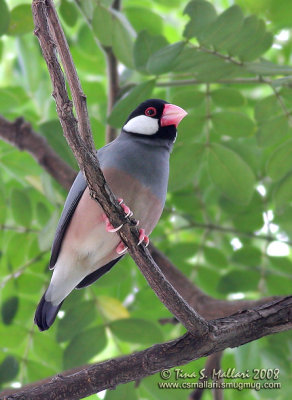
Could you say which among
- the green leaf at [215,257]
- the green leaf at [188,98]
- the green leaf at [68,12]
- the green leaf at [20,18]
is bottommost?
the green leaf at [215,257]

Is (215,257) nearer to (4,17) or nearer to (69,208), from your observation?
(69,208)

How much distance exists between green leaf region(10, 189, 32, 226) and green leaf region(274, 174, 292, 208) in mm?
1728

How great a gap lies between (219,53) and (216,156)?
0.68 meters

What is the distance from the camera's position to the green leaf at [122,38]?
354 cm

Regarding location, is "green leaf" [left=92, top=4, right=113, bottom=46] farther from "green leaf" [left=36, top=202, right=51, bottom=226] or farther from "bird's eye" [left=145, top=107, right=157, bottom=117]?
"green leaf" [left=36, top=202, right=51, bottom=226]

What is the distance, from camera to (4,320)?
12.0 feet

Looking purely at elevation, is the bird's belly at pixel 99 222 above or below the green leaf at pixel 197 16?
below

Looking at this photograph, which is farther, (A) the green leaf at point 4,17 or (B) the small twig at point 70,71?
(A) the green leaf at point 4,17

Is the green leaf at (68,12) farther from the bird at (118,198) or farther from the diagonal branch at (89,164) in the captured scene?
the diagonal branch at (89,164)

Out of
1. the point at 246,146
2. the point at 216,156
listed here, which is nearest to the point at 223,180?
the point at 216,156

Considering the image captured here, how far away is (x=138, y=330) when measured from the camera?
3.61m

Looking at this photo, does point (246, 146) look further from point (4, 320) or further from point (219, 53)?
point (4, 320)

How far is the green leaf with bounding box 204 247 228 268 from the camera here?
4.12m

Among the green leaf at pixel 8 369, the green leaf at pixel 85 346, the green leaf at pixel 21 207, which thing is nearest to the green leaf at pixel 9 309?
the green leaf at pixel 8 369
